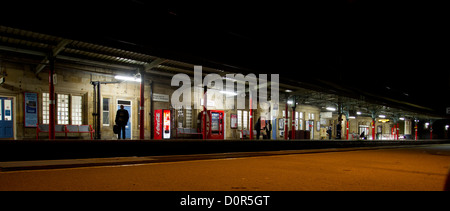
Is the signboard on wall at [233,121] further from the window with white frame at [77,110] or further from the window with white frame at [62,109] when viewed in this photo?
the window with white frame at [62,109]

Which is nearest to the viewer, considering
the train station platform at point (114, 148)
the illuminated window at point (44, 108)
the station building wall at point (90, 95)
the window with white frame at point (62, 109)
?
the train station platform at point (114, 148)

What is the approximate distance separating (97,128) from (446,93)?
27059 mm

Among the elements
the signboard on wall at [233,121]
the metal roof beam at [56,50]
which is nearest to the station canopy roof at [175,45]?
the metal roof beam at [56,50]

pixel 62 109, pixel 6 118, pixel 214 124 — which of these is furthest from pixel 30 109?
pixel 214 124

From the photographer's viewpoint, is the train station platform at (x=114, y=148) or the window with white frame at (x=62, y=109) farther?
the window with white frame at (x=62, y=109)

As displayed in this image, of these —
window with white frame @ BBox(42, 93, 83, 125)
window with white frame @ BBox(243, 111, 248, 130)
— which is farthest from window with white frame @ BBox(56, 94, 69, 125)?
window with white frame @ BBox(243, 111, 248, 130)

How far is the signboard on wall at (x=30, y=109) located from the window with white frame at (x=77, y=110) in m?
1.67

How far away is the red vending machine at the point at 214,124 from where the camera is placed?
1878cm

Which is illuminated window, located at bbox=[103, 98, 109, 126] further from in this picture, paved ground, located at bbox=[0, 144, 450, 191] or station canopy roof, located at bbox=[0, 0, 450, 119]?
paved ground, located at bbox=[0, 144, 450, 191]

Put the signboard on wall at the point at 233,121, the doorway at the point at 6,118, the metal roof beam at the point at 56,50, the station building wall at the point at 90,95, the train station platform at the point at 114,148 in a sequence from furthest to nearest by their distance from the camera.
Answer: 1. the signboard on wall at the point at 233,121
2. the station building wall at the point at 90,95
3. the doorway at the point at 6,118
4. the metal roof beam at the point at 56,50
5. the train station platform at the point at 114,148

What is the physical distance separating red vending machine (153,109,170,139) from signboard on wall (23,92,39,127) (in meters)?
6.25

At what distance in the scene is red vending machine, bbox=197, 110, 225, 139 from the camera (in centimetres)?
1878

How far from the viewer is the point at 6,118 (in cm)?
1265

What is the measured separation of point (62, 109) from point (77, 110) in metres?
0.70
